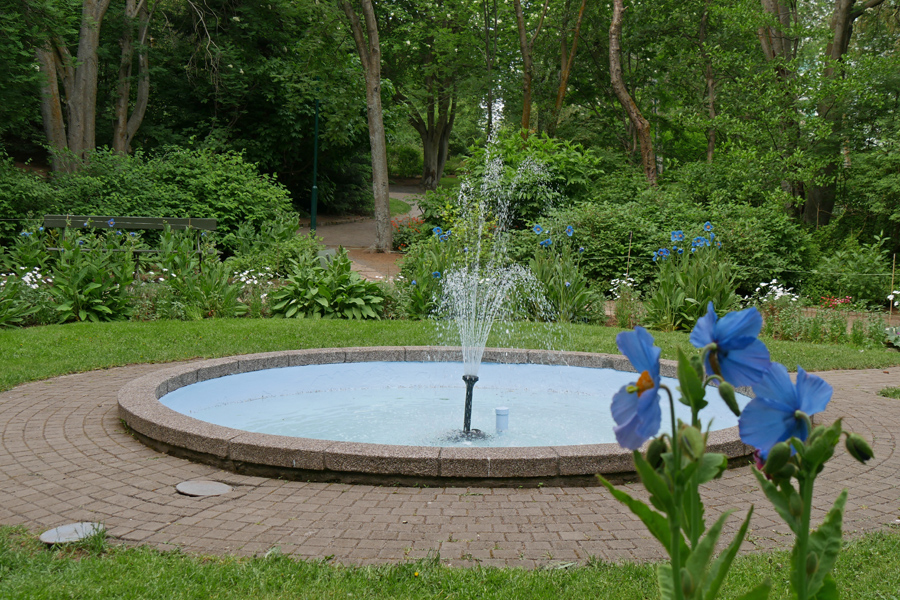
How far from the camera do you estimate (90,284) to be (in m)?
9.33

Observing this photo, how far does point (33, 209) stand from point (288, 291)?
7.35 meters

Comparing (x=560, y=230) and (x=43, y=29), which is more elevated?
(x=43, y=29)

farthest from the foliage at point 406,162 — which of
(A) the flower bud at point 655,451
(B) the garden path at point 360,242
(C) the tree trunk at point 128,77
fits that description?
(A) the flower bud at point 655,451

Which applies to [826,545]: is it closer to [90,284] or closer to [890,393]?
[890,393]

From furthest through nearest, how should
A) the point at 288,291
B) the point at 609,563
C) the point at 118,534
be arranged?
the point at 288,291
the point at 118,534
the point at 609,563

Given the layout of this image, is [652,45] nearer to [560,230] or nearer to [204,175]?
[560,230]

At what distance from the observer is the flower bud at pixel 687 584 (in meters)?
1.04

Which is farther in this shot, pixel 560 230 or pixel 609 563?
pixel 560 230

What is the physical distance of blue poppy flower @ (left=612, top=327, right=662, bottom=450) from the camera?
0.98 metres

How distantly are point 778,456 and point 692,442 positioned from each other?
0.11 metres

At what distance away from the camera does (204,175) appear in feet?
57.1

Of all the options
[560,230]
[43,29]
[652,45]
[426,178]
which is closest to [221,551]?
[560,230]

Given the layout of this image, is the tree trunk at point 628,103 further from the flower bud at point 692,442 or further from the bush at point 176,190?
the flower bud at point 692,442

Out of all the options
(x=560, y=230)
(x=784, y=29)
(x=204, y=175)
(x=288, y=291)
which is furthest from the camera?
(x=204, y=175)
